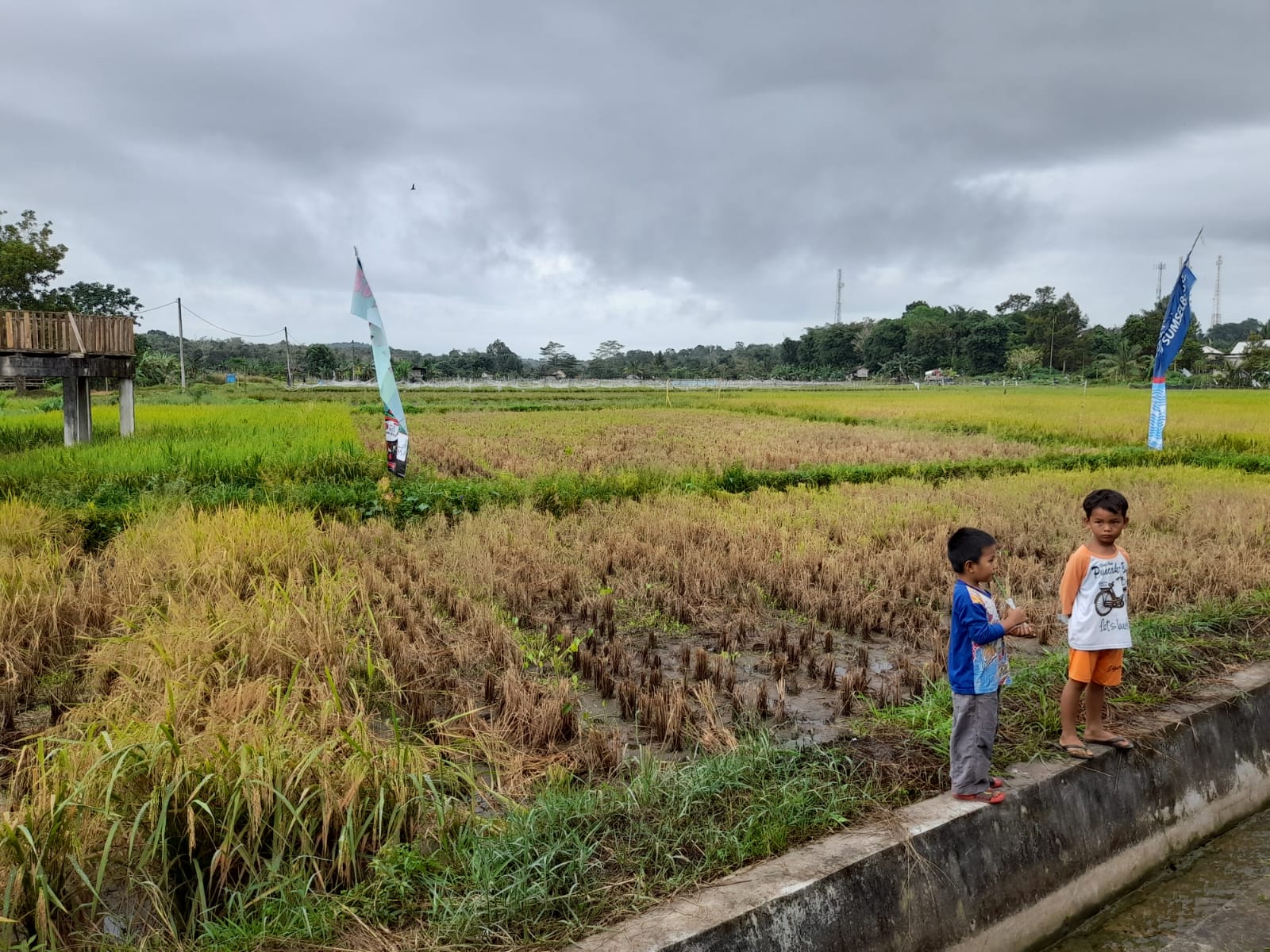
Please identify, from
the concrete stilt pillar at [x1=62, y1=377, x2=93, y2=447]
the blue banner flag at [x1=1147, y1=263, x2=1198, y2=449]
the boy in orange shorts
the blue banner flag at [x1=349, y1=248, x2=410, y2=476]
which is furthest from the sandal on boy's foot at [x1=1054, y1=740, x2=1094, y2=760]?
the concrete stilt pillar at [x1=62, y1=377, x2=93, y2=447]

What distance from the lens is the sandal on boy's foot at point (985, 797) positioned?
3.20 metres

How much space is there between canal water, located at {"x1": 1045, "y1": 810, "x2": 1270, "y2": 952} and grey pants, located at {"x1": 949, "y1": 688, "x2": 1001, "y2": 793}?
81 centimetres

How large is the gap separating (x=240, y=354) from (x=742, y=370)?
5016cm

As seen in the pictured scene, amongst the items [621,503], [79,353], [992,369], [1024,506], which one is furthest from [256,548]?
[992,369]

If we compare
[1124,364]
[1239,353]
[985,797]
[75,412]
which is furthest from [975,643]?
[1239,353]

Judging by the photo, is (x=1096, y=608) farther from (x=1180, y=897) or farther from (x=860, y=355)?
(x=860, y=355)

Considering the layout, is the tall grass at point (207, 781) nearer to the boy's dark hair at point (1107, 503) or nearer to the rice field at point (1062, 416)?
the boy's dark hair at point (1107, 503)

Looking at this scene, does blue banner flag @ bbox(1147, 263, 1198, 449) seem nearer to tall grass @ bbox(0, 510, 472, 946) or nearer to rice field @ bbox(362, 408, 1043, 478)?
rice field @ bbox(362, 408, 1043, 478)

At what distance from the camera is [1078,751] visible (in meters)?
3.56

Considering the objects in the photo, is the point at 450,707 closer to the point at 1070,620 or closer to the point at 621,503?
the point at 1070,620

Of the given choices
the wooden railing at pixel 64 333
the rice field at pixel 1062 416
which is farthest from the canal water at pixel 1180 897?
the wooden railing at pixel 64 333

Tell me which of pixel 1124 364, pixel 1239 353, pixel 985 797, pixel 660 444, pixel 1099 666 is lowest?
pixel 985 797

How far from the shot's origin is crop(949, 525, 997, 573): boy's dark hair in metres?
3.05

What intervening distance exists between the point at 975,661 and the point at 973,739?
0.35 m
